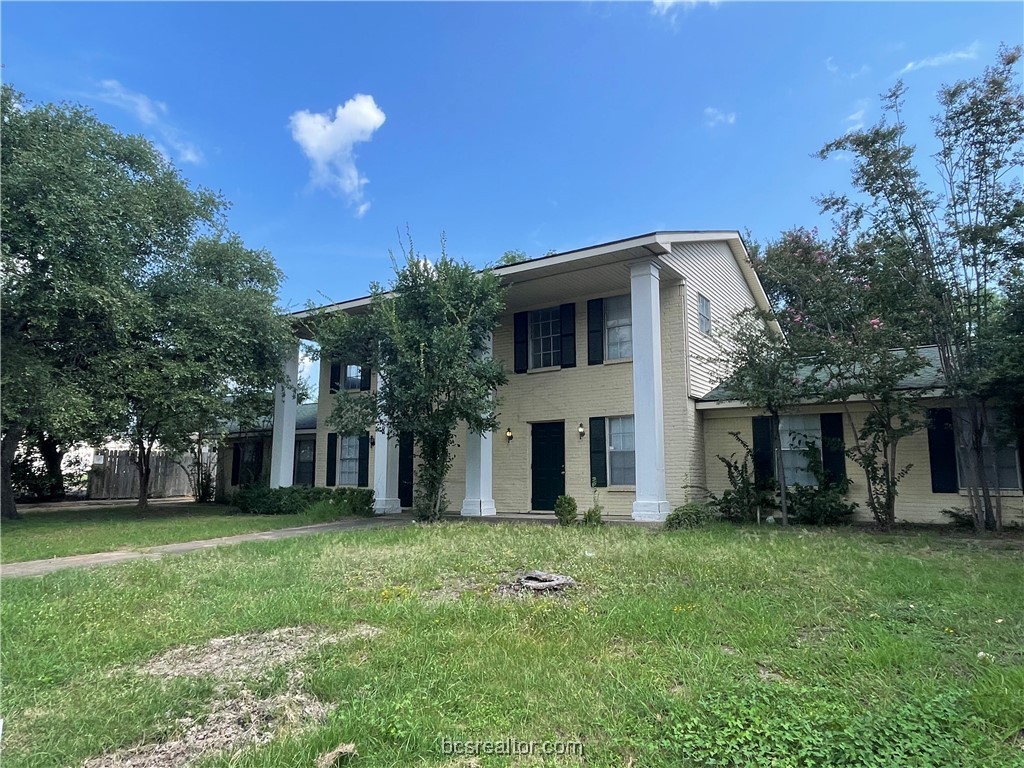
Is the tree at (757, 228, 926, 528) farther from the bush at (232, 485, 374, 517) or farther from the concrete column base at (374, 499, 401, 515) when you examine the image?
the bush at (232, 485, 374, 517)

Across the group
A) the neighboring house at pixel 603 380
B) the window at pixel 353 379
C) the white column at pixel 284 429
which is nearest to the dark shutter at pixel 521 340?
the neighboring house at pixel 603 380

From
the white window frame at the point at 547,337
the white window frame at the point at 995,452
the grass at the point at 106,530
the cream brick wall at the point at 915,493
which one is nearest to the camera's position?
the grass at the point at 106,530

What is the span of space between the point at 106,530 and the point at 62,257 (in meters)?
5.37

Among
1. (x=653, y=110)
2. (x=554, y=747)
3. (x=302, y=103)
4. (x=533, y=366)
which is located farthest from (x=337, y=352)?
(x=554, y=747)

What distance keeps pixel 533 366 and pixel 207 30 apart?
31.2ft

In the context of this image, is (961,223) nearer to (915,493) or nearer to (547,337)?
(915,493)

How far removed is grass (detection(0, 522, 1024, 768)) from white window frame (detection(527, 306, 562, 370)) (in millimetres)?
8068

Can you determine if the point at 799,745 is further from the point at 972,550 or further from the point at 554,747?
the point at 972,550

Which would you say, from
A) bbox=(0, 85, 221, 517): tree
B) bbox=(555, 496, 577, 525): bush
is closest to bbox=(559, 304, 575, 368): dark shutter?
bbox=(555, 496, 577, 525): bush

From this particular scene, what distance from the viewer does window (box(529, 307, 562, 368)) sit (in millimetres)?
14609

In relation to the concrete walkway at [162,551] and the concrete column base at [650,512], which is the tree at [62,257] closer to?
the concrete walkway at [162,551]

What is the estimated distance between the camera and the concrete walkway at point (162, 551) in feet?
24.9

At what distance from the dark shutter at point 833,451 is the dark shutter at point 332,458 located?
1291cm

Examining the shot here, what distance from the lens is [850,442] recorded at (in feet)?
39.1
